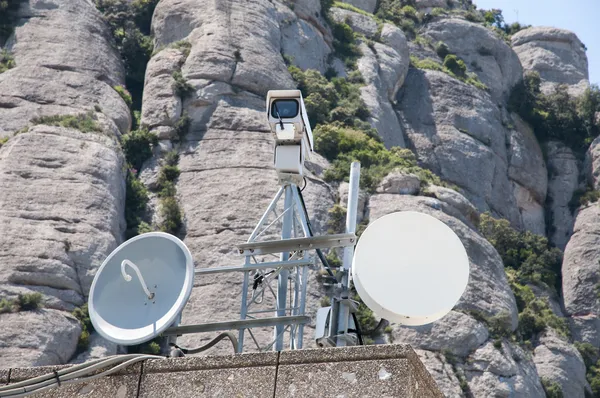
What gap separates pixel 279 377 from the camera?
22.5 ft

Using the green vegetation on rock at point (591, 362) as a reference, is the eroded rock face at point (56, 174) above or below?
above

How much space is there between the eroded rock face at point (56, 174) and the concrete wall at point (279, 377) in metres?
20.4

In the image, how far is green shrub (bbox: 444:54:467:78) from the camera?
51406mm

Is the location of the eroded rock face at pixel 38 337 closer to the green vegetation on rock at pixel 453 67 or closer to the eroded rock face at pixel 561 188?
the eroded rock face at pixel 561 188

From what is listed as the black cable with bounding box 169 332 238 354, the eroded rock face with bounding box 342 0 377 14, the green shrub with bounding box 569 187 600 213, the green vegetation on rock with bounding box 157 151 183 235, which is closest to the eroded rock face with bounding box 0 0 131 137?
the green vegetation on rock with bounding box 157 151 183 235

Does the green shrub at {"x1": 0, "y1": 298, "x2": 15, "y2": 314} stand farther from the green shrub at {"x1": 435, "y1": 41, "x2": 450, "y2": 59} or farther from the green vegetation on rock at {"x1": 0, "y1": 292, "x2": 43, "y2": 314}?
the green shrub at {"x1": 435, "y1": 41, "x2": 450, "y2": 59}

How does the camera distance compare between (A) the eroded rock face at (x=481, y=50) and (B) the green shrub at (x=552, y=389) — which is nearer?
(B) the green shrub at (x=552, y=389)

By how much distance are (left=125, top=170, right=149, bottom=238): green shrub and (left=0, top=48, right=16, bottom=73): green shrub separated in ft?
20.2

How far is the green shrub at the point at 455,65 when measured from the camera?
51406 mm

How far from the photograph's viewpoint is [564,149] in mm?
50094

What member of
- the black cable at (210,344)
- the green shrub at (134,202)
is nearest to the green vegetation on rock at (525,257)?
the green shrub at (134,202)

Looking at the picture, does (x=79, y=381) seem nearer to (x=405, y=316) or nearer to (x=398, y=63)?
(x=405, y=316)

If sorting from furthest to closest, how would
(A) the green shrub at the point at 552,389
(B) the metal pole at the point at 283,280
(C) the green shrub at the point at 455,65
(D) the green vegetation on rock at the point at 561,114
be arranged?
(C) the green shrub at the point at 455,65 < (D) the green vegetation on rock at the point at 561,114 < (A) the green shrub at the point at 552,389 < (B) the metal pole at the point at 283,280

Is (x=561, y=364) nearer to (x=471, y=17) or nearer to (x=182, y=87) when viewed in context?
(x=182, y=87)
